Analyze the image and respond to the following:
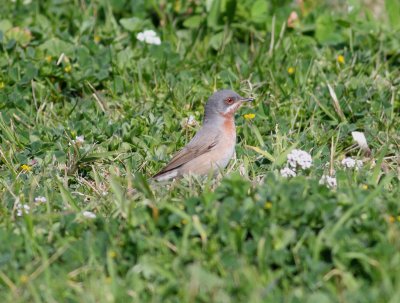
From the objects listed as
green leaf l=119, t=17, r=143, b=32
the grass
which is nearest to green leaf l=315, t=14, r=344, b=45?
the grass

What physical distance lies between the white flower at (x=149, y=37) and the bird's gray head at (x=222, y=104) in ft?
5.56

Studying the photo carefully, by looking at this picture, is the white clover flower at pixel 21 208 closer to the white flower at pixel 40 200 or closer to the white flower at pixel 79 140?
the white flower at pixel 40 200

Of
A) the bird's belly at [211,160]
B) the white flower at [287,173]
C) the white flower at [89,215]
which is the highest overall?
the white flower at [89,215]

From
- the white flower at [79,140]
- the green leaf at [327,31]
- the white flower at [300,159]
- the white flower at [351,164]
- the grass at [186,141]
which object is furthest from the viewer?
the green leaf at [327,31]

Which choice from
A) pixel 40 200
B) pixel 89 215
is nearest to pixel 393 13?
pixel 40 200

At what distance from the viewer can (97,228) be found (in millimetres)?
6016

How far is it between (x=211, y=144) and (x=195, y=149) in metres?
0.16

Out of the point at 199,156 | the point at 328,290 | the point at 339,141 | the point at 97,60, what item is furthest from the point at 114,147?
the point at 328,290

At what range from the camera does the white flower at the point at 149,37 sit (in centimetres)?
980

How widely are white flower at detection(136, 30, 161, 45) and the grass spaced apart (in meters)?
0.10

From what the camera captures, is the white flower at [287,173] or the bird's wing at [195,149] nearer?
the white flower at [287,173]

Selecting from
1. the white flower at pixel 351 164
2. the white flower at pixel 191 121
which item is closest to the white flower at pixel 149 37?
the white flower at pixel 191 121

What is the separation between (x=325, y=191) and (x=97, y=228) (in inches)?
62.1

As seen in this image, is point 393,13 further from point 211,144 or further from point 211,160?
point 211,160
